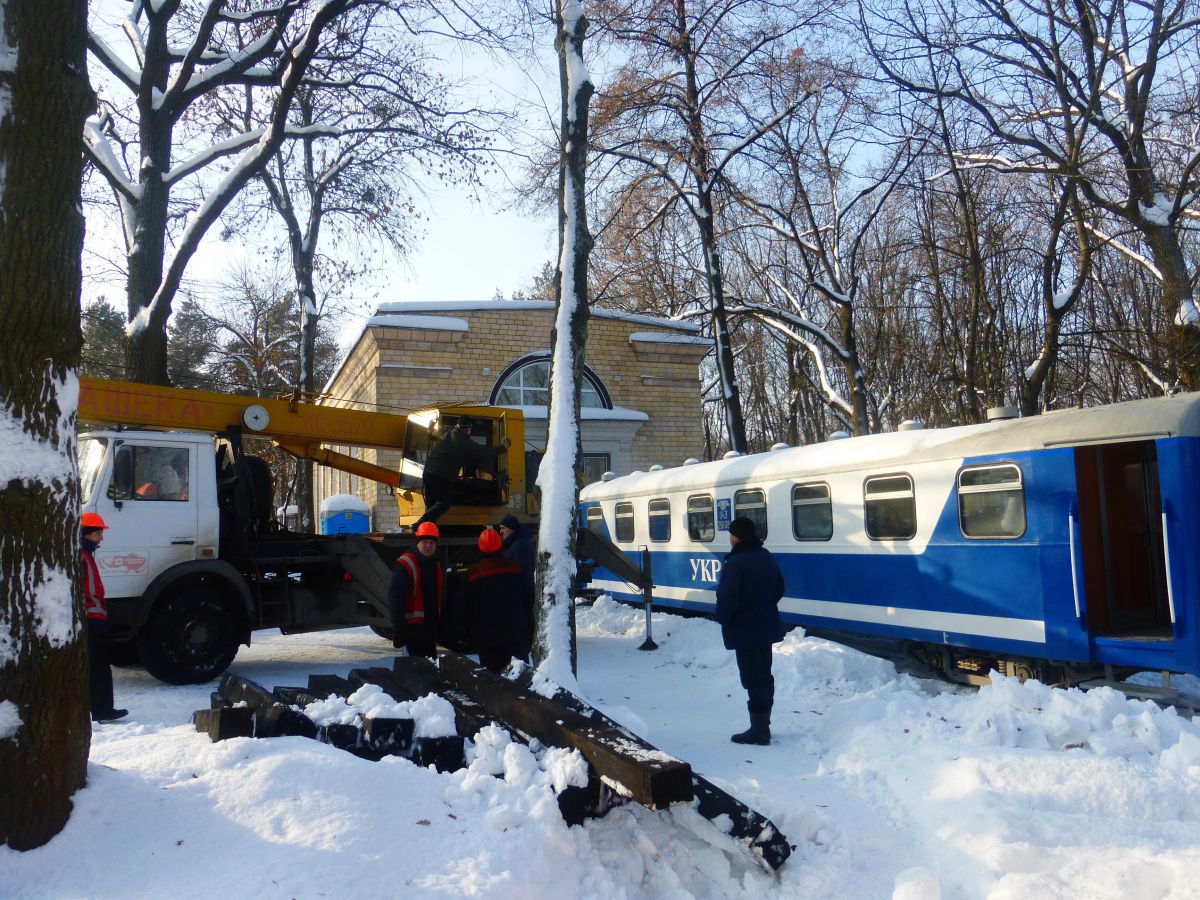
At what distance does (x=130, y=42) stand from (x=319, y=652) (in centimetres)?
969

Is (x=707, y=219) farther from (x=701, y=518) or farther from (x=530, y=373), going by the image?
(x=701, y=518)

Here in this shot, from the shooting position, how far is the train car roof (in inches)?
310

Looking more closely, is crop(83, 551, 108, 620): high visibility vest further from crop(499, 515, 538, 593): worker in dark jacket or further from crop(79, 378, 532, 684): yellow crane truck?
crop(499, 515, 538, 593): worker in dark jacket

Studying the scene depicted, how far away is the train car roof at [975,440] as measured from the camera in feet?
25.8

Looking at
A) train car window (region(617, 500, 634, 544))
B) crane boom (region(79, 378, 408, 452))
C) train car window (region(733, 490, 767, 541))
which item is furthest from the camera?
train car window (region(617, 500, 634, 544))

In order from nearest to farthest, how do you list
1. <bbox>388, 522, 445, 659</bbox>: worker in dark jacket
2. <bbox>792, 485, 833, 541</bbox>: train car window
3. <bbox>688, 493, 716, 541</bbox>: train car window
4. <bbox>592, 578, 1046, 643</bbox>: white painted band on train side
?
<bbox>388, 522, 445, 659</bbox>: worker in dark jacket
<bbox>592, 578, 1046, 643</bbox>: white painted band on train side
<bbox>792, 485, 833, 541</bbox>: train car window
<bbox>688, 493, 716, 541</bbox>: train car window

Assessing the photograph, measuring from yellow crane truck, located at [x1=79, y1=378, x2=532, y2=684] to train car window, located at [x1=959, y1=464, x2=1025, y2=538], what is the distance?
5.86 meters

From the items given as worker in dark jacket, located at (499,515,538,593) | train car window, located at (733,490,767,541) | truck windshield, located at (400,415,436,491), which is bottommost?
worker in dark jacket, located at (499,515,538,593)

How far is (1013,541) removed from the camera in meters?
8.73

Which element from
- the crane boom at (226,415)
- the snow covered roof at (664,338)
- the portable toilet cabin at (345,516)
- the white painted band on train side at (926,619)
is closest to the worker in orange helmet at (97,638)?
the crane boom at (226,415)

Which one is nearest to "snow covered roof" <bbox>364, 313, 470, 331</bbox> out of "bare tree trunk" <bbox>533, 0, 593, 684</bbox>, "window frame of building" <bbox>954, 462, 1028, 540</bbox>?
"bare tree trunk" <bbox>533, 0, 593, 684</bbox>

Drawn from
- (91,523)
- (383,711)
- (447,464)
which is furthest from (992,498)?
(91,523)

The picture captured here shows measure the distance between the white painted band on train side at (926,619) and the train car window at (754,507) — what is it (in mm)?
1139

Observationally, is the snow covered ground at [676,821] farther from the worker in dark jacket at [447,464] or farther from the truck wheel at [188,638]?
the worker in dark jacket at [447,464]
